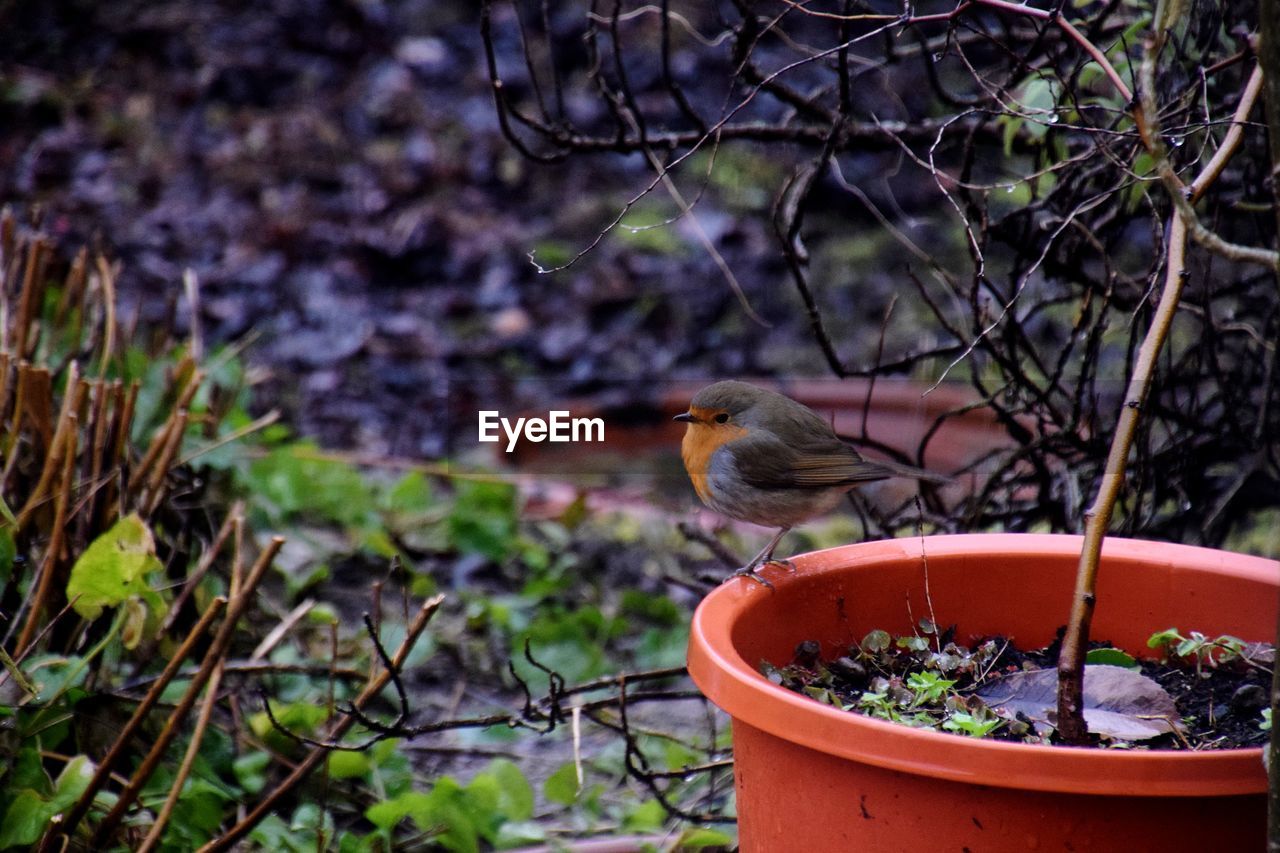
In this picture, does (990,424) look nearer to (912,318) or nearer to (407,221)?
(912,318)

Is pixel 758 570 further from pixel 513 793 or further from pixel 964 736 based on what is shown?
pixel 513 793

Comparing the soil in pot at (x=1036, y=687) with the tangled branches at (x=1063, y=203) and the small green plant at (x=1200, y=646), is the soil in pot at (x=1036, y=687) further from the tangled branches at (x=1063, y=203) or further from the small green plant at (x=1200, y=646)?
the tangled branches at (x=1063, y=203)

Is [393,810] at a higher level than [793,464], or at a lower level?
lower

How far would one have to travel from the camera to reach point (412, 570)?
347 cm

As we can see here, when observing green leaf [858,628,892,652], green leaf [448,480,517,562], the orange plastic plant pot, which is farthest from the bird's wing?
green leaf [448,480,517,562]

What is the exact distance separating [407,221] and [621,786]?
3907 mm

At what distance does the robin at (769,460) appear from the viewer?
2.27 m

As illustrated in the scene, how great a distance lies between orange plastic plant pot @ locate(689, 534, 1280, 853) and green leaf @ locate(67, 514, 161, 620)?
0.92 metres

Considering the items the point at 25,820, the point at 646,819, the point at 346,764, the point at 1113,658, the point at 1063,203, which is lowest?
the point at 646,819

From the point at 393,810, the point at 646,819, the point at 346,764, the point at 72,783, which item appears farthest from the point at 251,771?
the point at 646,819

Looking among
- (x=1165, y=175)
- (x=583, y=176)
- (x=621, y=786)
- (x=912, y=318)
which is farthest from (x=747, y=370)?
(x=1165, y=175)

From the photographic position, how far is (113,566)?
198 cm

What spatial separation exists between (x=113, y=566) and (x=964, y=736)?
1344 mm

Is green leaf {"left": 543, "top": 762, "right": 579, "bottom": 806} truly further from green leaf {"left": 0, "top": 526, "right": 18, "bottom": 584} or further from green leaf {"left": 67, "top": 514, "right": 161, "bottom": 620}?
green leaf {"left": 0, "top": 526, "right": 18, "bottom": 584}
